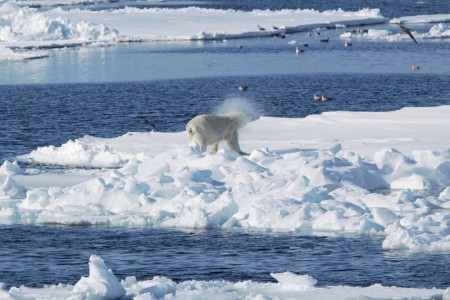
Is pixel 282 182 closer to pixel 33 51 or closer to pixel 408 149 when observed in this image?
pixel 408 149

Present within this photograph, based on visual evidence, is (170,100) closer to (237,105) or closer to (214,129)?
(237,105)

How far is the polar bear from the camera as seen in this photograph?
23.3 metres

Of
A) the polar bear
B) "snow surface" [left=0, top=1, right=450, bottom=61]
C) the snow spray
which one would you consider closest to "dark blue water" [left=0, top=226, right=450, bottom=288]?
the polar bear

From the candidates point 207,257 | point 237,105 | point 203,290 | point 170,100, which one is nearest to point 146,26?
point 237,105

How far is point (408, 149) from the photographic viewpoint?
24.2 m

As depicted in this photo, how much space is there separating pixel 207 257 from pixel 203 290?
2.62m

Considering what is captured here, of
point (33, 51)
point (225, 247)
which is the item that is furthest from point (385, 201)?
point (33, 51)

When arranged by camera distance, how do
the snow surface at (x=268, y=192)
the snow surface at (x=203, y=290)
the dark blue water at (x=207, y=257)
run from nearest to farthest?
the snow surface at (x=203, y=290) < the dark blue water at (x=207, y=257) < the snow surface at (x=268, y=192)

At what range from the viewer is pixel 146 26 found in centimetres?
7850

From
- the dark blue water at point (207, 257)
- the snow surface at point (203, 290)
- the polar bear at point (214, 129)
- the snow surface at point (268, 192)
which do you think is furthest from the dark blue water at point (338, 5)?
the snow surface at point (203, 290)

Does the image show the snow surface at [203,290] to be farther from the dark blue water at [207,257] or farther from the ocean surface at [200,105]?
the ocean surface at [200,105]

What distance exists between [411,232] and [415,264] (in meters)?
1.13

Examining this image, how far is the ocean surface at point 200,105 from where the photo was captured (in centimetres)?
1612

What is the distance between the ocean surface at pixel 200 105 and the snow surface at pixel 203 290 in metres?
0.74
